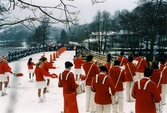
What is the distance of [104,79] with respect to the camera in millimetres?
7254

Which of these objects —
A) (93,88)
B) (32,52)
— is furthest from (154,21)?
(93,88)

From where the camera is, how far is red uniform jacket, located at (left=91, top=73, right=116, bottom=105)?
23.9ft

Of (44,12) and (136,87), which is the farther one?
(136,87)

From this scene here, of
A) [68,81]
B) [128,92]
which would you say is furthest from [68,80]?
[128,92]

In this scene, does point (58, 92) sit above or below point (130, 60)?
below

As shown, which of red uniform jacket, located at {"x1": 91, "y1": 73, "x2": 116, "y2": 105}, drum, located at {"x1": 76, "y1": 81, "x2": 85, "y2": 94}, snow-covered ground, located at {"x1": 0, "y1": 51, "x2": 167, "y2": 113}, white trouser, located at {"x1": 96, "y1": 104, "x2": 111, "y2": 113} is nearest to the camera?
red uniform jacket, located at {"x1": 91, "y1": 73, "x2": 116, "y2": 105}

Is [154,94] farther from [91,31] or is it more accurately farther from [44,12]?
[91,31]

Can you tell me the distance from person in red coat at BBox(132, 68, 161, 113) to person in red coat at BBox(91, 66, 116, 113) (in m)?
0.88

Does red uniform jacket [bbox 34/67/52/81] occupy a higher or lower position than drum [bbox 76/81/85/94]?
higher

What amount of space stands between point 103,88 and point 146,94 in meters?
1.36

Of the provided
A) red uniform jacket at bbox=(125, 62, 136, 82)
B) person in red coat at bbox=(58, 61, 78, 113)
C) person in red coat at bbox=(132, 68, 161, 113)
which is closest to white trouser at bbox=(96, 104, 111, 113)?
person in red coat at bbox=(58, 61, 78, 113)

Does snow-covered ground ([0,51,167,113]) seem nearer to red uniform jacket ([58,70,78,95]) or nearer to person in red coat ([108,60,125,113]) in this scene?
person in red coat ([108,60,125,113])

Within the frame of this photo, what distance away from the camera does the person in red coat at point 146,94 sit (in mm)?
6266

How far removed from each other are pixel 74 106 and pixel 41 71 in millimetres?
3477
